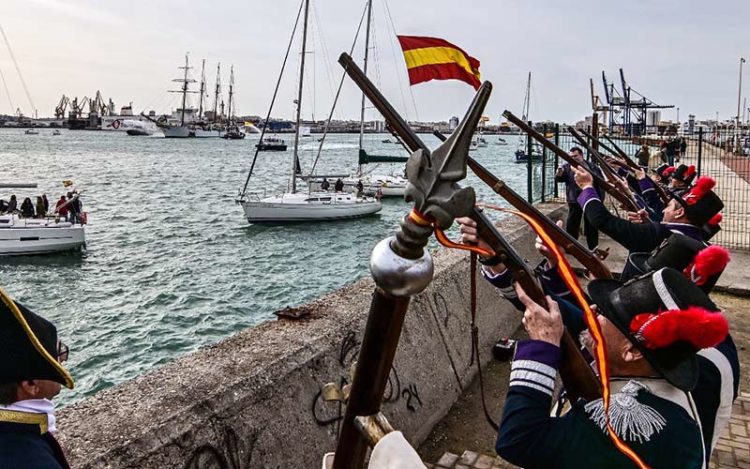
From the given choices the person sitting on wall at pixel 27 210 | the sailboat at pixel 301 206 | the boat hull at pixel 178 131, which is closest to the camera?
the person sitting on wall at pixel 27 210

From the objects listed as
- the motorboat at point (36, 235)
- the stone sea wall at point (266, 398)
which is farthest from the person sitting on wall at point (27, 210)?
the stone sea wall at point (266, 398)

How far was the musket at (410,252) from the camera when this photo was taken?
1388 millimetres

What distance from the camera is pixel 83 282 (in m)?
26.4

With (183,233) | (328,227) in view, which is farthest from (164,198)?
(328,227)

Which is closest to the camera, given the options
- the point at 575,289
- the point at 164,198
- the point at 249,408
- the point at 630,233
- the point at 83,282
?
the point at 575,289

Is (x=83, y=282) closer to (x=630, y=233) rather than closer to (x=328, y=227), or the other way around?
(x=328, y=227)

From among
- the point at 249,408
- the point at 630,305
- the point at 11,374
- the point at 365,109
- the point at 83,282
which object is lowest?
the point at 83,282

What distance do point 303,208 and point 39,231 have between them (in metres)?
14.5

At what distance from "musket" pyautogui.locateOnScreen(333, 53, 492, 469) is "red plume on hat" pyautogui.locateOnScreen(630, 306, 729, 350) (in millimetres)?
1265

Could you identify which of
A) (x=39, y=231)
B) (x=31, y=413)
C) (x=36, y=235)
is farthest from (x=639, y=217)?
(x=36, y=235)

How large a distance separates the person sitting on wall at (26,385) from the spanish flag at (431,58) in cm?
491

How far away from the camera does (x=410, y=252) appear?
1462 millimetres

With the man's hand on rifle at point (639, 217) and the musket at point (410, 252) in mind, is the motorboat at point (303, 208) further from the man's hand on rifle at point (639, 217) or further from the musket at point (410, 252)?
the musket at point (410, 252)

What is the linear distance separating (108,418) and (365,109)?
43.0m
